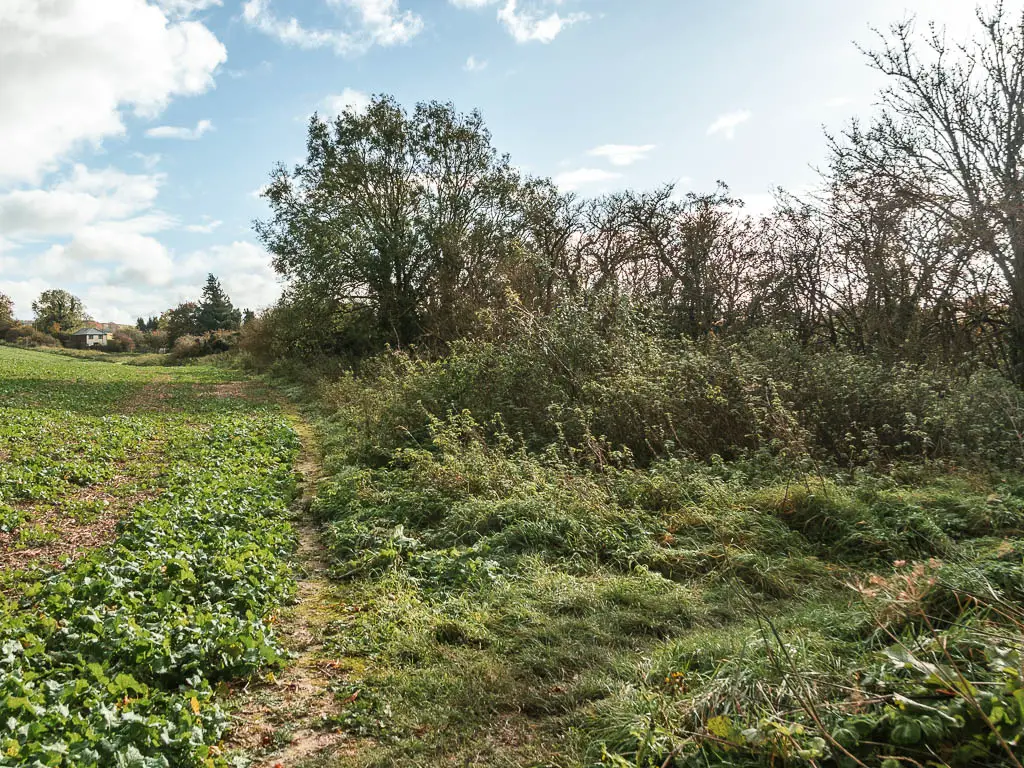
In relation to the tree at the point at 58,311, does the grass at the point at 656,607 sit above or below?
below

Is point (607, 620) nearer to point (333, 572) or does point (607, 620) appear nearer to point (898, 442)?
point (333, 572)

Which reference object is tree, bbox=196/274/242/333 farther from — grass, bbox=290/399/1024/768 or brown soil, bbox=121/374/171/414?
grass, bbox=290/399/1024/768

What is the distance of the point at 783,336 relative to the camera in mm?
11961

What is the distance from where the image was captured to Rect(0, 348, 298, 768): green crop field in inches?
127

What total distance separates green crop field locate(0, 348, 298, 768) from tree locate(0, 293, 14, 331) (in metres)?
80.2

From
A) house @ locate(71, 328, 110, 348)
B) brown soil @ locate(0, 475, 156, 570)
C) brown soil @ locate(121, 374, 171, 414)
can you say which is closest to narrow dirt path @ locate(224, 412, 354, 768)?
brown soil @ locate(0, 475, 156, 570)

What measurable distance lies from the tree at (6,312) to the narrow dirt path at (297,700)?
89.7 metres

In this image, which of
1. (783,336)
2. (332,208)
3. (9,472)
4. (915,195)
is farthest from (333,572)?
(332,208)

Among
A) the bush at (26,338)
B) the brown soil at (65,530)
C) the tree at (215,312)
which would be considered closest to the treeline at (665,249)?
the brown soil at (65,530)

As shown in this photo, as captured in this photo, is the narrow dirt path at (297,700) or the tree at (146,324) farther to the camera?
the tree at (146,324)

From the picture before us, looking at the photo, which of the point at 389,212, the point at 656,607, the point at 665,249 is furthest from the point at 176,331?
the point at 656,607

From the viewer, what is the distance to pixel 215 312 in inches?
2702

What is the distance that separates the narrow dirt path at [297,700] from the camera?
354 cm

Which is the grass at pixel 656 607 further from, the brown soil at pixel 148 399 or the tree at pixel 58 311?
the tree at pixel 58 311
